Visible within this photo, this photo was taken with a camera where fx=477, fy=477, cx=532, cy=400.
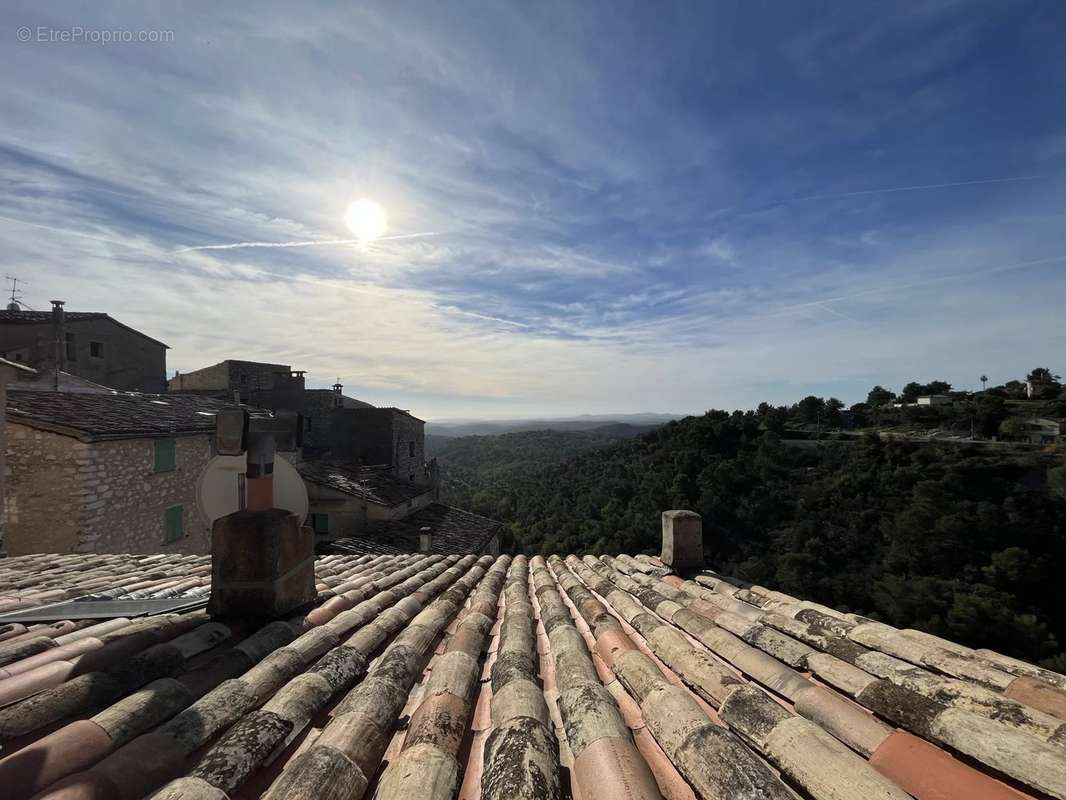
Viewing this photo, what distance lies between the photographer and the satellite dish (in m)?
4.09

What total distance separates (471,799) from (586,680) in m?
1.01

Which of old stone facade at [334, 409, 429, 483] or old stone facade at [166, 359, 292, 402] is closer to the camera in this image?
old stone facade at [334, 409, 429, 483]

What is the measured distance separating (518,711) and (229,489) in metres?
3.40

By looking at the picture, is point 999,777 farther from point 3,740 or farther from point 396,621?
point 3,740

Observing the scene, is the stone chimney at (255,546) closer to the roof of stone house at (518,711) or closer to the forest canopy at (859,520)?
the roof of stone house at (518,711)

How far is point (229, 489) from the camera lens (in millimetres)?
4254

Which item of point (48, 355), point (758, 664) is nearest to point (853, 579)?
point (758, 664)

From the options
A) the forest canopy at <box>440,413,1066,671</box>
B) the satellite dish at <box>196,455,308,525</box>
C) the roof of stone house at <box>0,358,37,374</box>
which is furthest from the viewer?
the forest canopy at <box>440,413,1066,671</box>

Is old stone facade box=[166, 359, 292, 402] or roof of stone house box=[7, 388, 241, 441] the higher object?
old stone facade box=[166, 359, 292, 402]

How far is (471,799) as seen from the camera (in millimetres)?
1773

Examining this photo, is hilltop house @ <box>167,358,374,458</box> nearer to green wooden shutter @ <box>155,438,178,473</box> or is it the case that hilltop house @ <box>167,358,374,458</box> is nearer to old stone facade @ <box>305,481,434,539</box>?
old stone facade @ <box>305,481,434,539</box>

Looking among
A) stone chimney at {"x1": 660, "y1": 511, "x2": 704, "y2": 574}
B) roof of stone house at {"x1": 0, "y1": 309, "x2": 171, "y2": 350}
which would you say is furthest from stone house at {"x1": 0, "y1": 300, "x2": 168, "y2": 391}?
stone chimney at {"x1": 660, "y1": 511, "x2": 704, "y2": 574}

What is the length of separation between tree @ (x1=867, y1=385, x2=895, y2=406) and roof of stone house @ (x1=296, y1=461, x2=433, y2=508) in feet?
230

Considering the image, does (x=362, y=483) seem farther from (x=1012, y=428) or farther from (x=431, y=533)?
(x=1012, y=428)
